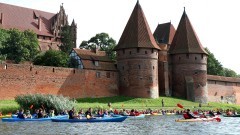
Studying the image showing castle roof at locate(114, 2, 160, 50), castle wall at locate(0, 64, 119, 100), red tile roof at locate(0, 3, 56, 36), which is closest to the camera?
castle wall at locate(0, 64, 119, 100)

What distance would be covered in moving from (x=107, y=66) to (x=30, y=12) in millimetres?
30363

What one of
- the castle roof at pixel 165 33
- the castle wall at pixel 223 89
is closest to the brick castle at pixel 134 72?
the castle roof at pixel 165 33

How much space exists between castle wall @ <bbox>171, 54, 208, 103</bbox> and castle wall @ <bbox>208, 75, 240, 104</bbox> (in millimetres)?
6623

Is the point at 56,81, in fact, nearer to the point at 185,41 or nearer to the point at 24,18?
the point at 185,41

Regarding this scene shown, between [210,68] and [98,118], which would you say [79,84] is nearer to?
[98,118]

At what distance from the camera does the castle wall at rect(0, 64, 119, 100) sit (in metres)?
40.8

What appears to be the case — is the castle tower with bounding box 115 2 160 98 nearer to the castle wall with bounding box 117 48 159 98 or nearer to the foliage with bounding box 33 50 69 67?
the castle wall with bounding box 117 48 159 98

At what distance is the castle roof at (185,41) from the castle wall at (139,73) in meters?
5.56

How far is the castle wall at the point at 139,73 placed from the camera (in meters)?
49.3

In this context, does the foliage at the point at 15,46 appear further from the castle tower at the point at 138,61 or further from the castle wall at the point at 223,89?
the castle wall at the point at 223,89

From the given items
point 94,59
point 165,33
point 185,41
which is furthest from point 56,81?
point 165,33

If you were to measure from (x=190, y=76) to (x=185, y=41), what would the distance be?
4809mm

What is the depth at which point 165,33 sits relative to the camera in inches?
2435

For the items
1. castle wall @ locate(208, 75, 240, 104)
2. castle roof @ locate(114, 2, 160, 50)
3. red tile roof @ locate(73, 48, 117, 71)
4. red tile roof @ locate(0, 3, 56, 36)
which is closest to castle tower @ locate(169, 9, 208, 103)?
castle roof @ locate(114, 2, 160, 50)
